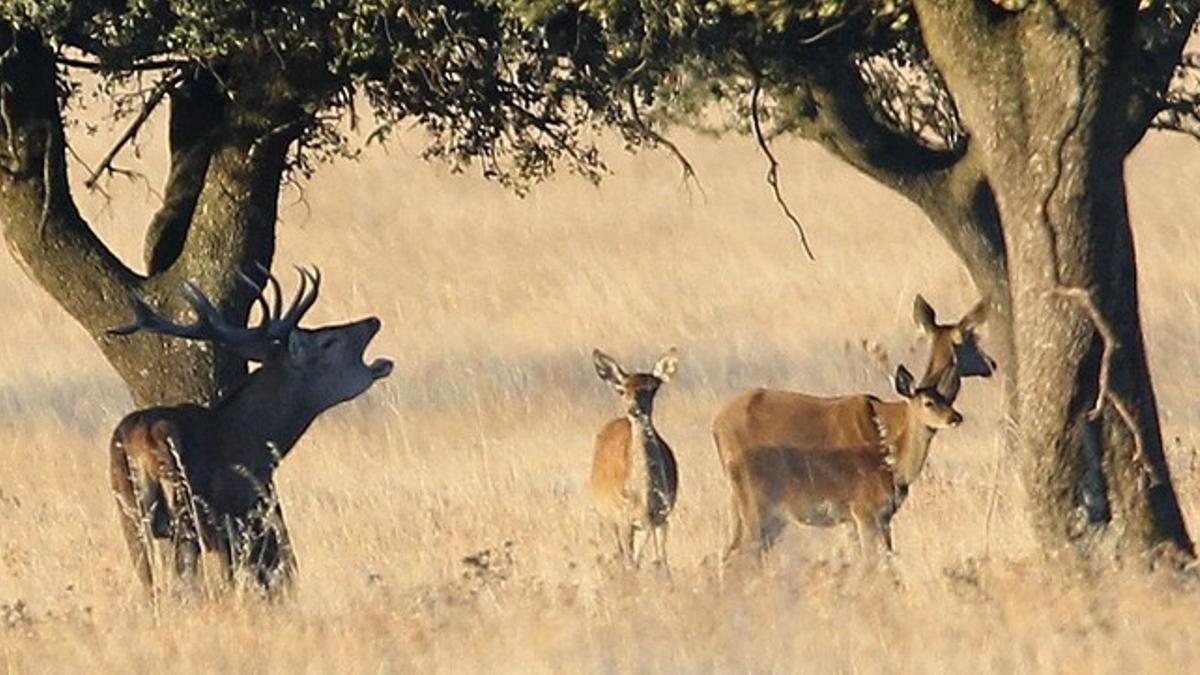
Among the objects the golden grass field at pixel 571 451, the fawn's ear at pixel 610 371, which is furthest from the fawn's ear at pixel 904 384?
the fawn's ear at pixel 610 371

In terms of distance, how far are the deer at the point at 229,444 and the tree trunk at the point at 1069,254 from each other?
3515 mm

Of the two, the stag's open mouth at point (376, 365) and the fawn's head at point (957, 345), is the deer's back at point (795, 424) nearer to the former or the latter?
the fawn's head at point (957, 345)

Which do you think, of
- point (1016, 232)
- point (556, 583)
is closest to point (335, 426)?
point (556, 583)

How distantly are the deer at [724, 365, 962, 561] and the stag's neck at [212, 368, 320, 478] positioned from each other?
2193 mm

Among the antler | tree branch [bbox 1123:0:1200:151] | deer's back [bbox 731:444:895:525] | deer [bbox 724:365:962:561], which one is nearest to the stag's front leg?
the antler

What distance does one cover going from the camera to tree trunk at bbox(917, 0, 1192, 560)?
10.6m

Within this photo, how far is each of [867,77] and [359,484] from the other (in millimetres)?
4301

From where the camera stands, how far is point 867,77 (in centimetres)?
1666

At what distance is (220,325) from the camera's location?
13359mm

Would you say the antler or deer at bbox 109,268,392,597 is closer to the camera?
deer at bbox 109,268,392,597

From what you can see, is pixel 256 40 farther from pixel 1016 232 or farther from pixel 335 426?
pixel 335 426

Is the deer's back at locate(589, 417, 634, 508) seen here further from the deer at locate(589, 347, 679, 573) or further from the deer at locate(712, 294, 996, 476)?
the deer at locate(712, 294, 996, 476)

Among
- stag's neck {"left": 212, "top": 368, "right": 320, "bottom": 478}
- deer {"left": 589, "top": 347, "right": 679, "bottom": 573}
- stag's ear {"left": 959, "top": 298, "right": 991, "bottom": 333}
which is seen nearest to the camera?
stag's neck {"left": 212, "top": 368, "right": 320, "bottom": 478}

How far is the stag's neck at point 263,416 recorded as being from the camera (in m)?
13.5
